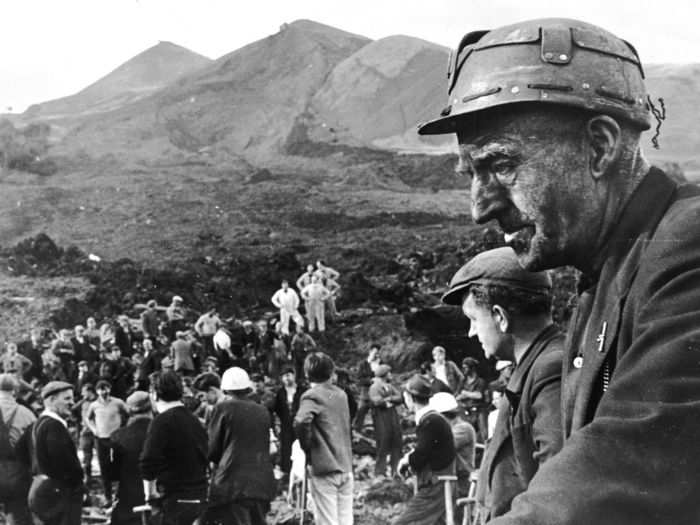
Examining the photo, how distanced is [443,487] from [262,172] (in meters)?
32.5

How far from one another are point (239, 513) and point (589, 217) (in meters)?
5.82

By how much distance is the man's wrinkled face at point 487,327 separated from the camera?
2629 millimetres

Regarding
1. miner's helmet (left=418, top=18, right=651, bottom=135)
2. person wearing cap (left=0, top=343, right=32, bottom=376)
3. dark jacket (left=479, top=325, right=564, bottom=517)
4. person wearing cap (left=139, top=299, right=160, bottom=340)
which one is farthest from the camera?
person wearing cap (left=139, top=299, right=160, bottom=340)

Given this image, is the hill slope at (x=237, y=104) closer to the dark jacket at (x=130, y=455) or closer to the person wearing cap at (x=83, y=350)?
the person wearing cap at (x=83, y=350)

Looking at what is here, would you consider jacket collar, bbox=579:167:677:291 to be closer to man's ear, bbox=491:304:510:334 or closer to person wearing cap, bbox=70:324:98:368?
man's ear, bbox=491:304:510:334

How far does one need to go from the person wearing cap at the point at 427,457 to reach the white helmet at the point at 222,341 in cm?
1395

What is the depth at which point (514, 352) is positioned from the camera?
104 inches

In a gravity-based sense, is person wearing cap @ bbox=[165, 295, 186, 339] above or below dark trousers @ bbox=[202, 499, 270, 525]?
below

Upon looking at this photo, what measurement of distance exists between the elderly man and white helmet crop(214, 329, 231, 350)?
18.9 meters

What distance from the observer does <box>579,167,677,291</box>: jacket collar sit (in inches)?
47.1

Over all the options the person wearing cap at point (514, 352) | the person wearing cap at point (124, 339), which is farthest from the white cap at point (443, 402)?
the person wearing cap at point (124, 339)

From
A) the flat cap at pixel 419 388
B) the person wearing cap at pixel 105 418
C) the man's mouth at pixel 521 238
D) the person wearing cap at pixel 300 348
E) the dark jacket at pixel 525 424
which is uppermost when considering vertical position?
the man's mouth at pixel 521 238

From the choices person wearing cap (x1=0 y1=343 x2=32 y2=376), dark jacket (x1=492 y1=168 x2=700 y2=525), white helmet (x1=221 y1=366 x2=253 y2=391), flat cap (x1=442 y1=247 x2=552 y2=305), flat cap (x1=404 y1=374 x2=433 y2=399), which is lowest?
person wearing cap (x1=0 y1=343 x2=32 y2=376)

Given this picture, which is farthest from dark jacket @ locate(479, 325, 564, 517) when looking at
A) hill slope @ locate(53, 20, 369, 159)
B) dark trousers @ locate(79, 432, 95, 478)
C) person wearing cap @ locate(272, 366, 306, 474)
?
hill slope @ locate(53, 20, 369, 159)
